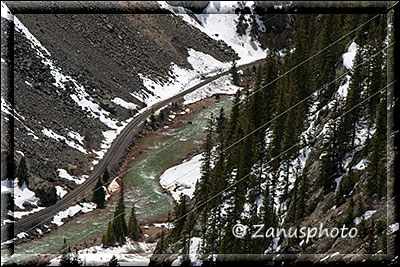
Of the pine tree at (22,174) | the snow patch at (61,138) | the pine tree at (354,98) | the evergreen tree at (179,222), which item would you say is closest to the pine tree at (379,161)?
the pine tree at (354,98)

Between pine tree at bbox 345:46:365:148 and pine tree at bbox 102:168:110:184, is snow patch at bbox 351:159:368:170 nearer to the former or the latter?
pine tree at bbox 345:46:365:148

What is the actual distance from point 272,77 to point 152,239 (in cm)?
2110

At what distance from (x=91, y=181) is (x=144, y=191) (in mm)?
5795

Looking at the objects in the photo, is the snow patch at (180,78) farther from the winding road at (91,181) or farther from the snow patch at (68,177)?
the snow patch at (68,177)

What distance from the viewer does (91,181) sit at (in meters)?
59.0

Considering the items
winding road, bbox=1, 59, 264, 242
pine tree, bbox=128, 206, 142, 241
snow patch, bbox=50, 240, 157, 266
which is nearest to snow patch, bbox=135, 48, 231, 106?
winding road, bbox=1, 59, 264, 242

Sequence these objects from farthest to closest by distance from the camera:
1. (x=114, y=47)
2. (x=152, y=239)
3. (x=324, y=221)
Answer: (x=114, y=47) → (x=152, y=239) → (x=324, y=221)

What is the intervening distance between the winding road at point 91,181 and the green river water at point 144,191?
1.70 meters

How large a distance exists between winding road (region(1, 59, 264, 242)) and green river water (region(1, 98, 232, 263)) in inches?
67.0

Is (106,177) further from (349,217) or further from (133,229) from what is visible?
(349,217)

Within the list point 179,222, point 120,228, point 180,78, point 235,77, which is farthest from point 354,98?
point 235,77

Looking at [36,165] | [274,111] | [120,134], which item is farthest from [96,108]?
[274,111]

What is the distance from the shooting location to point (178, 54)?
105062mm

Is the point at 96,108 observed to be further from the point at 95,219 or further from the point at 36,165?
the point at 95,219
